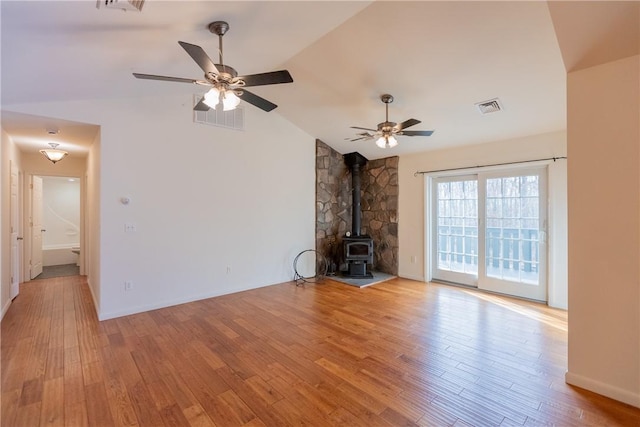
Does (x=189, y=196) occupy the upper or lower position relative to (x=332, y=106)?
lower

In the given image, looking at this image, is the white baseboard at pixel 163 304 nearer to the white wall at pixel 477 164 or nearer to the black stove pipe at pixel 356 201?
the black stove pipe at pixel 356 201

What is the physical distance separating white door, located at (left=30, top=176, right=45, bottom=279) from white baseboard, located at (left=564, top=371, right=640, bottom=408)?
8124mm

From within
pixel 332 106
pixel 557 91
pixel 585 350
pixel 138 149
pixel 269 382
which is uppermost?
pixel 332 106

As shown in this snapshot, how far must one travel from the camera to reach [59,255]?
7180mm

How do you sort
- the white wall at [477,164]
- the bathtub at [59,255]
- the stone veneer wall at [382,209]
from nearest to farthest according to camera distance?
1. the white wall at [477,164]
2. the stone veneer wall at [382,209]
3. the bathtub at [59,255]

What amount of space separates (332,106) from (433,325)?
11.0ft

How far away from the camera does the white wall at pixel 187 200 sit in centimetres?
373

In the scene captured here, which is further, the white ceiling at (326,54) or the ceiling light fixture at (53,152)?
the ceiling light fixture at (53,152)

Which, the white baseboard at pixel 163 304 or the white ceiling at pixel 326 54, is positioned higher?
the white ceiling at pixel 326 54

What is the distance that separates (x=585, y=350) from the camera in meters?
2.20

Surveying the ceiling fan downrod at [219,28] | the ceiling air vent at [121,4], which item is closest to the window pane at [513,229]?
the ceiling fan downrod at [219,28]

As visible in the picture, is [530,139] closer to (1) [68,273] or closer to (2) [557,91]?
(2) [557,91]

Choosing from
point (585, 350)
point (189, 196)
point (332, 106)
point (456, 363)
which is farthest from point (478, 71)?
point (189, 196)

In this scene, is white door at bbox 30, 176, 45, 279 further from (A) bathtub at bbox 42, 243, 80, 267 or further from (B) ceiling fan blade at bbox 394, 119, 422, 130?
(B) ceiling fan blade at bbox 394, 119, 422, 130
